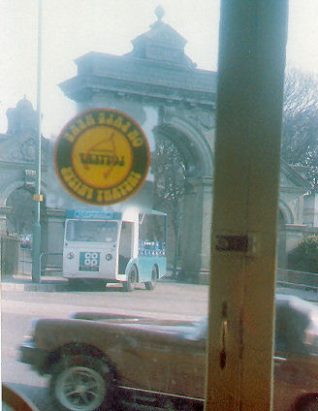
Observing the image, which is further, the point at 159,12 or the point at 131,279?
the point at 159,12

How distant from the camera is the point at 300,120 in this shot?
1065 millimetres

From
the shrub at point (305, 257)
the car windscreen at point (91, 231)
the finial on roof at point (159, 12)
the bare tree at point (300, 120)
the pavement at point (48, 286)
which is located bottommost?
the pavement at point (48, 286)

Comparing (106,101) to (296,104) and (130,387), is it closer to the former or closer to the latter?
(296,104)

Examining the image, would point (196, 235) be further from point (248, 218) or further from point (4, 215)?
point (4, 215)

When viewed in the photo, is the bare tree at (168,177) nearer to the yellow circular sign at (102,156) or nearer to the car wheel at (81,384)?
the yellow circular sign at (102,156)

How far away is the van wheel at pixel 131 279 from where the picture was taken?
947mm

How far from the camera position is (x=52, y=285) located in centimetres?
97

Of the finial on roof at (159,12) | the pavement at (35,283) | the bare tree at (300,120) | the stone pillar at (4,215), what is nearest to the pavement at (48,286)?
the pavement at (35,283)

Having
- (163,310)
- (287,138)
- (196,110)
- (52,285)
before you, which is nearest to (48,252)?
(52,285)

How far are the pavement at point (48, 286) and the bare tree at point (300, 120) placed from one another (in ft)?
0.83

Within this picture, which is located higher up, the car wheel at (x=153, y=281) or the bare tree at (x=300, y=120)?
the bare tree at (x=300, y=120)

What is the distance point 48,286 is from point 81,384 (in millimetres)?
193

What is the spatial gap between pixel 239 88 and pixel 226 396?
61 cm

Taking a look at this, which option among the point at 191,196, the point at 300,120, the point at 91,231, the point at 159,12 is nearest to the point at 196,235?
the point at 191,196
